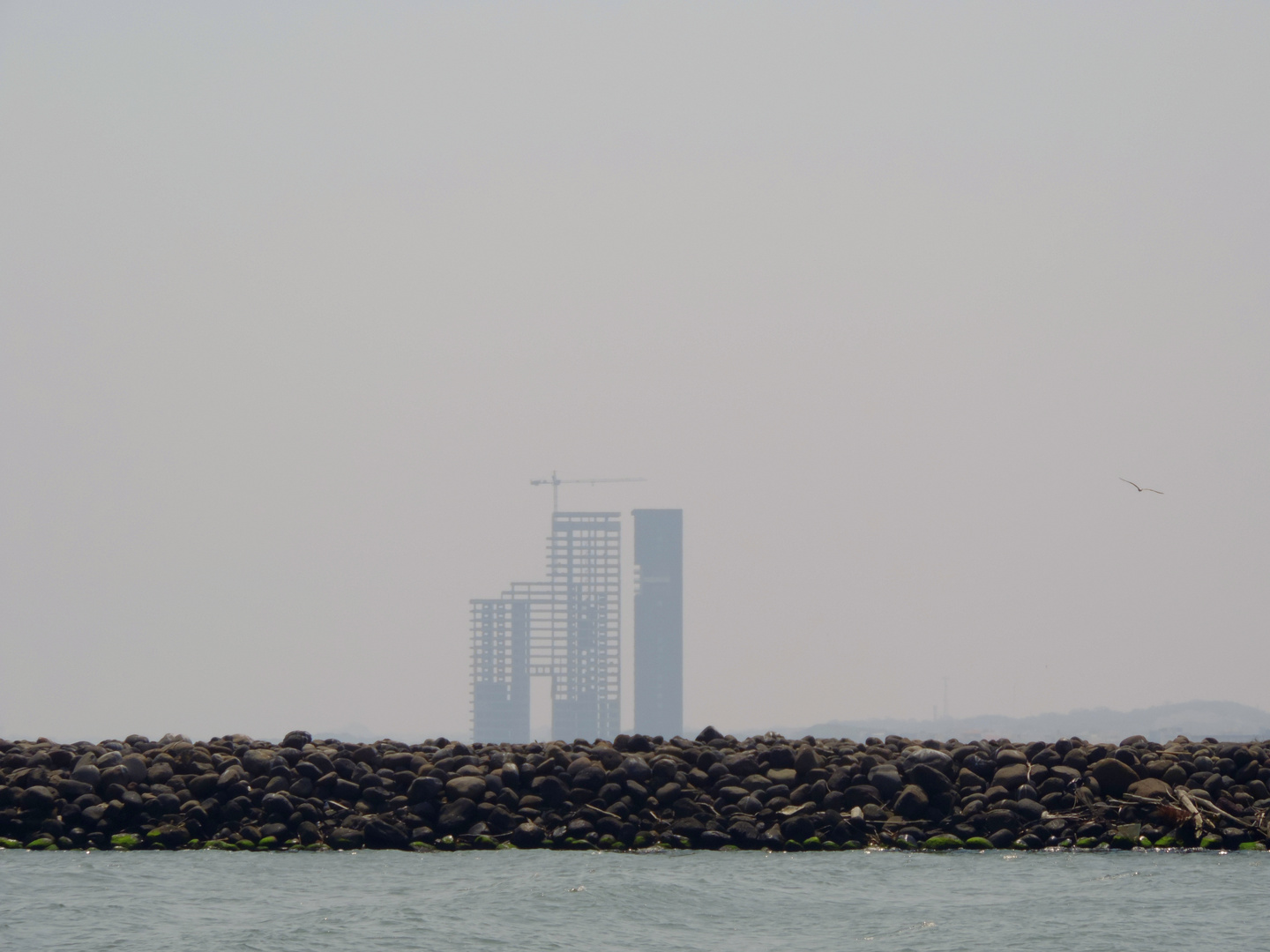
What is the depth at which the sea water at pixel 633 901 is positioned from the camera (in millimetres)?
28391

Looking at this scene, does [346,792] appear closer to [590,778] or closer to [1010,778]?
[590,778]

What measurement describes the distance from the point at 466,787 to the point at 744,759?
23.8ft

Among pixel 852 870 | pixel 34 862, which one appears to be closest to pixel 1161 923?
pixel 852 870

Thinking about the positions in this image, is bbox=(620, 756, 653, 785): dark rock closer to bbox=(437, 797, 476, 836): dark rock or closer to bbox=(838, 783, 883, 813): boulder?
bbox=(437, 797, 476, 836): dark rock

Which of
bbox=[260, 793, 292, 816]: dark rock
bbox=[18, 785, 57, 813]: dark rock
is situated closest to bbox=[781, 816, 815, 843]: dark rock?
bbox=[260, 793, 292, 816]: dark rock

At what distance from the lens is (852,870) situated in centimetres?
3447

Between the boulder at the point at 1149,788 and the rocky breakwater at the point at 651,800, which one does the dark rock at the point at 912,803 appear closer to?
the rocky breakwater at the point at 651,800

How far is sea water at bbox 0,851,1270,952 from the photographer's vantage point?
28391 millimetres

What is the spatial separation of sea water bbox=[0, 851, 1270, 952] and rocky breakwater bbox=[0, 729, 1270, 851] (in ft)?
3.06

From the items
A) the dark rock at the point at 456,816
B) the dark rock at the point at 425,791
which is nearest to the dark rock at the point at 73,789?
the dark rock at the point at 425,791

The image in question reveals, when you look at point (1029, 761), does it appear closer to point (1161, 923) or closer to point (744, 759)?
point (744, 759)

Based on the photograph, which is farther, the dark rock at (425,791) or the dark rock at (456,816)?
the dark rock at (425,791)

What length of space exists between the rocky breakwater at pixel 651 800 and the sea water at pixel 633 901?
934mm

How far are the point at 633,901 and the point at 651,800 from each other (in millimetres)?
7130
